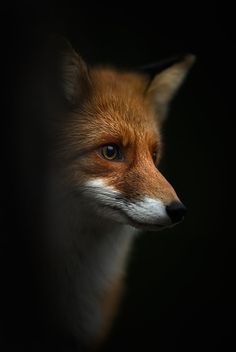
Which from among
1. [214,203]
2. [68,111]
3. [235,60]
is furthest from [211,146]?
[68,111]

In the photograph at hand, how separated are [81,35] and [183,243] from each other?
725mm

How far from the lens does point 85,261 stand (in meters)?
1.51

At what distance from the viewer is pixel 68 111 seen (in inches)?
53.2


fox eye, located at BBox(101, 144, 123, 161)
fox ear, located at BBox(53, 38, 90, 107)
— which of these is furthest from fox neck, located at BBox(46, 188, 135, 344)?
fox ear, located at BBox(53, 38, 90, 107)

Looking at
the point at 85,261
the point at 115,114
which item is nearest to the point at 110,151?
the point at 115,114

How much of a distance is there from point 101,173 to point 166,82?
13.9 inches

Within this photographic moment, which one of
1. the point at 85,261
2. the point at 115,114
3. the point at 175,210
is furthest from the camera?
the point at 85,261

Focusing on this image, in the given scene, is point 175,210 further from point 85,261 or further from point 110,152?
point 85,261

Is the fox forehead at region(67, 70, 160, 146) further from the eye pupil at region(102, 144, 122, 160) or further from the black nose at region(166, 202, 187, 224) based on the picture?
the black nose at region(166, 202, 187, 224)

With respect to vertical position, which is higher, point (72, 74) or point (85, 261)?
point (72, 74)

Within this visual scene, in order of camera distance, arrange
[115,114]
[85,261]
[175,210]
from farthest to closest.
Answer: [85,261] < [115,114] < [175,210]

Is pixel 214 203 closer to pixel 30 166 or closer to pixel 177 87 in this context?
pixel 177 87

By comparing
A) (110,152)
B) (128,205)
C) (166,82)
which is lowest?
(128,205)

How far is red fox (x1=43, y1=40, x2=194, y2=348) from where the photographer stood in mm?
1294
